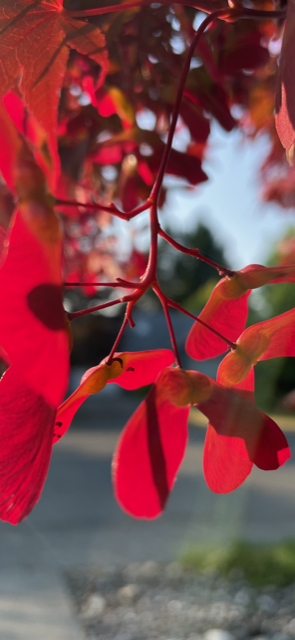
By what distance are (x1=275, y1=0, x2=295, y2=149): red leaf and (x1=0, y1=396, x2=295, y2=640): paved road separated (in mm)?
1273

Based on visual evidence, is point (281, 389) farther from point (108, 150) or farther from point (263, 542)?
point (108, 150)

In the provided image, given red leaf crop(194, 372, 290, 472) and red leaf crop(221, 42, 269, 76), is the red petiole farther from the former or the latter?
red leaf crop(221, 42, 269, 76)

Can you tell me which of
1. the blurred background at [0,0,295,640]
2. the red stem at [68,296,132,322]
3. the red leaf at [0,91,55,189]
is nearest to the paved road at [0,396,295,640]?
the blurred background at [0,0,295,640]

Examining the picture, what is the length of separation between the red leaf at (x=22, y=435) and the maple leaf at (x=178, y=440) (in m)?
0.03

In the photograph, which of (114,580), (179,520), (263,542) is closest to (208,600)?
Result: (114,580)

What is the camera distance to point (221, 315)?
0.21 meters

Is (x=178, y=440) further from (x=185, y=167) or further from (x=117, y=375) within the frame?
(x=185, y=167)

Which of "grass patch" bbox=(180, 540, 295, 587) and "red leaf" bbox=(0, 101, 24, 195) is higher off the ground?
"red leaf" bbox=(0, 101, 24, 195)

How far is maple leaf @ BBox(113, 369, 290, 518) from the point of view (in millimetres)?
167

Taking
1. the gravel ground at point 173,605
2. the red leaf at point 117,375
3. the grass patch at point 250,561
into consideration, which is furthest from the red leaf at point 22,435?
the grass patch at point 250,561

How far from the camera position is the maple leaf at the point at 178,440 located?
17 cm

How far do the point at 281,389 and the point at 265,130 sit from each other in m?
2.50

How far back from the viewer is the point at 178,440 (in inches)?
7.0

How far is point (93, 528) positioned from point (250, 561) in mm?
652
